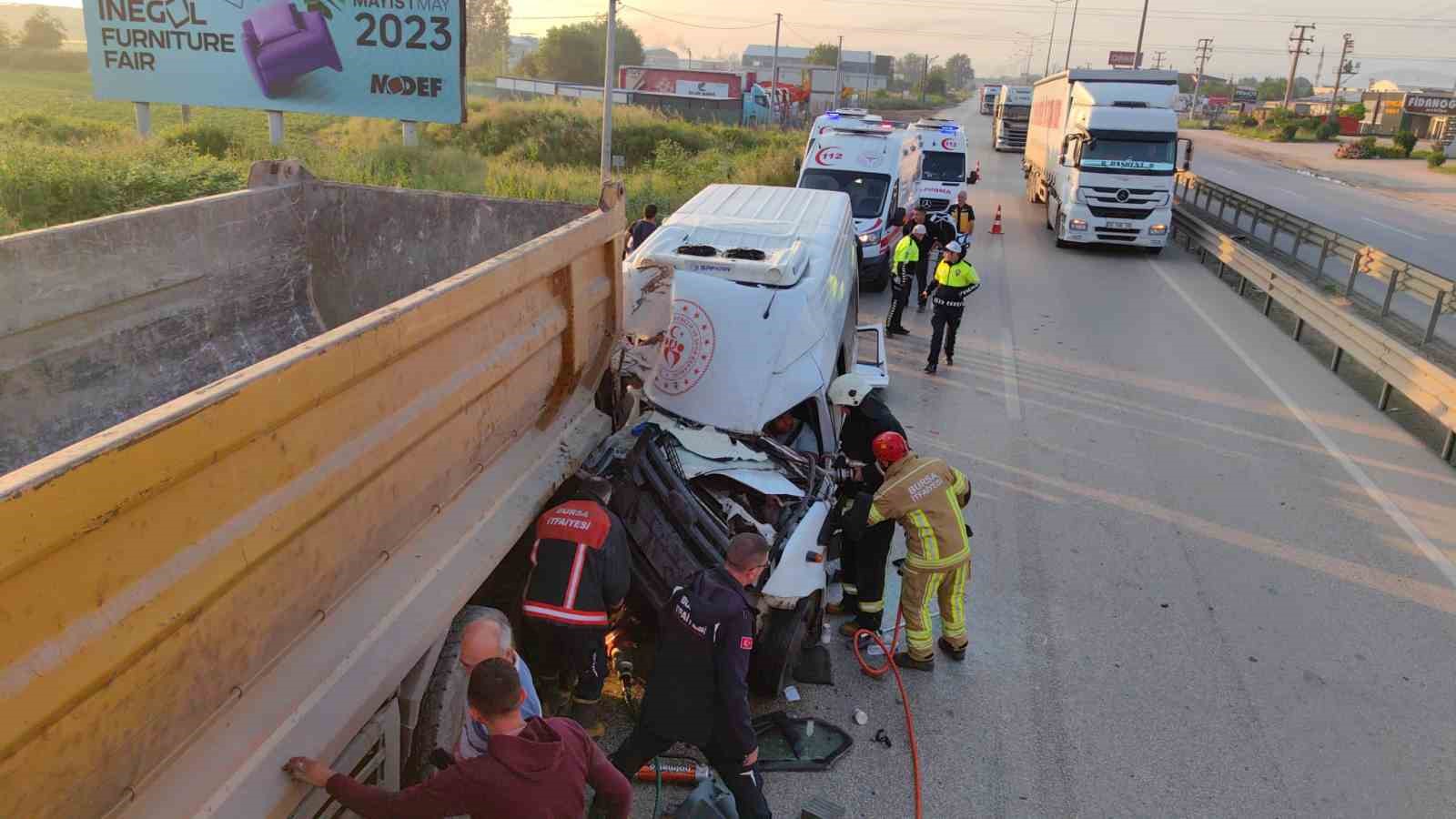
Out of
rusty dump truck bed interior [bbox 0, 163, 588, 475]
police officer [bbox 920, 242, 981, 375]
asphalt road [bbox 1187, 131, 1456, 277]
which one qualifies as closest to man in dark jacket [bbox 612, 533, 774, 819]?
rusty dump truck bed interior [bbox 0, 163, 588, 475]

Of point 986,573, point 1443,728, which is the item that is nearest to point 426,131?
point 986,573

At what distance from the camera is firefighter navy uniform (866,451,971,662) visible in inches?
207

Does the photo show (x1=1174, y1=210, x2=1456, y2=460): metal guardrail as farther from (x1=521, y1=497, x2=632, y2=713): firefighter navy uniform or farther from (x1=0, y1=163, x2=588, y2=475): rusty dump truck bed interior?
(x1=521, y1=497, x2=632, y2=713): firefighter navy uniform

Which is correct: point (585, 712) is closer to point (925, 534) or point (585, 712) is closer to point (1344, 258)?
point (925, 534)

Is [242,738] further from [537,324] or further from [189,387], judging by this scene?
[189,387]

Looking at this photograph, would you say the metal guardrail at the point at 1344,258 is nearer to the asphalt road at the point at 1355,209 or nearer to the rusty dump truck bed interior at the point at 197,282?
the asphalt road at the point at 1355,209

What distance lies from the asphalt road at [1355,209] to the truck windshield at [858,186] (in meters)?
11.4

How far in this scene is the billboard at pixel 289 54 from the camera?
17.2m

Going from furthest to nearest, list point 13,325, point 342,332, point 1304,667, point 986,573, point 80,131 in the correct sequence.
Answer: point 80,131
point 986,573
point 1304,667
point 13,325
point 342,332

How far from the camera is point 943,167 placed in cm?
2162

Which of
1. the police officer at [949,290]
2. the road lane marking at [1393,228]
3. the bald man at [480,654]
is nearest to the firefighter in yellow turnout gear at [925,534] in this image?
the bald man at [480,654]

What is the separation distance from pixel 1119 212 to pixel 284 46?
15659mm

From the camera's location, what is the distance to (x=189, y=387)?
16.5 ft

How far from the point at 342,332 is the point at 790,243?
4.94 metres
